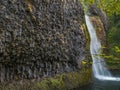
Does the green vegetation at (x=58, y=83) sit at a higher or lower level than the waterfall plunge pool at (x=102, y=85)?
higher

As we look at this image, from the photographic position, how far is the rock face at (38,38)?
453 inches

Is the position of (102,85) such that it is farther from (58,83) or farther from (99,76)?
(58,83)

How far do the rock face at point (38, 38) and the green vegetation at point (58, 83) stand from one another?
29 centimetres

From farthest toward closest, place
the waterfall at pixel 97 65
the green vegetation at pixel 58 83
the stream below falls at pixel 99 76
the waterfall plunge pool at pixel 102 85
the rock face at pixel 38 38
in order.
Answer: the waterfall at pixel 97 65 < the stream below falls at pixel 99 76 < the waterfall plunge pool at pixel 102 85 < the green vegetation at pixel 58 83 < the rock face at pixel 38 38

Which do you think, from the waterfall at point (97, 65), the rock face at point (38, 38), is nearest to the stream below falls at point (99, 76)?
the waterfall at point (97, 65)

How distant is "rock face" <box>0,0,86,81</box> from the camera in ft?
37.8

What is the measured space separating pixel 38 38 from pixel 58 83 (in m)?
3.15

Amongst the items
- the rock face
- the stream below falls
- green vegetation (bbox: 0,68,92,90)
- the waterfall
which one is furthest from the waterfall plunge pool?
the rock face

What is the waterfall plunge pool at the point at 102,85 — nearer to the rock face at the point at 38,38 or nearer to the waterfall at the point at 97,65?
the waterfall at the point at 97,65

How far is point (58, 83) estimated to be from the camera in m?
14.9

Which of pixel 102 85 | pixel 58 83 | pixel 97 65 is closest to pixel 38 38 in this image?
pixel 58 83

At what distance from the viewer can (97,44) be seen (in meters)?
22.2

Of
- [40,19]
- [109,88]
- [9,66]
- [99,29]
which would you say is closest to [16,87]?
[9,66]

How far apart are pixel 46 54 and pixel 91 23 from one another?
10.4 m
